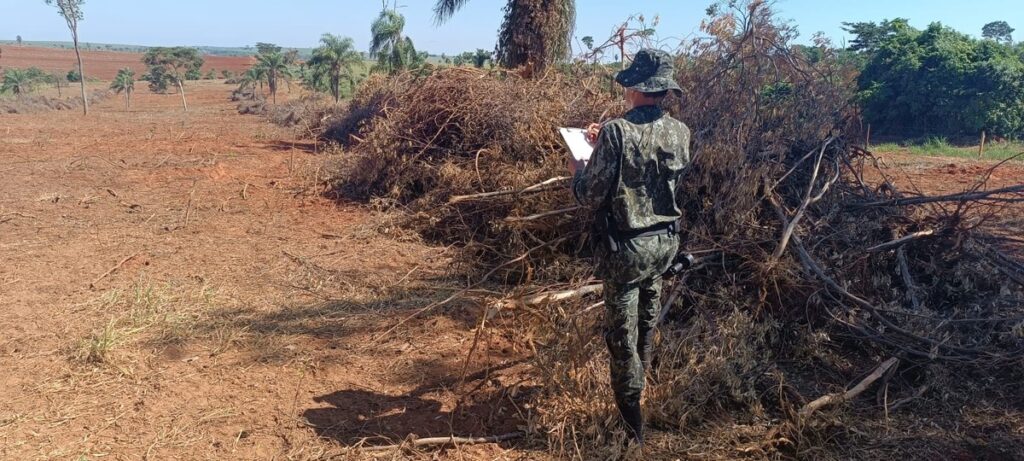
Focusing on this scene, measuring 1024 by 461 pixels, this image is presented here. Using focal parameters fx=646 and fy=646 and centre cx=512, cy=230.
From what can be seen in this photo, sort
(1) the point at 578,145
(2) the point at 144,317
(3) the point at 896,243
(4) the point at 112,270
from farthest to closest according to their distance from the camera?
(4) the point at 112,270 → (2) the point at 144,317 → (3) the point at 896,243 → (1) the point at 578,145

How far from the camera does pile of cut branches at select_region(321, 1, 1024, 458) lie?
11.1ft

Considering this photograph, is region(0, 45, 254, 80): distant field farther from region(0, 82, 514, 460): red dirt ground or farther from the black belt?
the black belt

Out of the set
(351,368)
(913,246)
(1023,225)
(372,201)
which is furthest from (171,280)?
(1023,225)

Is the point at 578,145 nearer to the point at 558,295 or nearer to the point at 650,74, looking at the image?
the point at 650,74

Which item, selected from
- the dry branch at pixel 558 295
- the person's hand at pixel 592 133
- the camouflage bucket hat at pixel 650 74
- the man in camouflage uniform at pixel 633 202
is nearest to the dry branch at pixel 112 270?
the dry branch at pixel 558 295

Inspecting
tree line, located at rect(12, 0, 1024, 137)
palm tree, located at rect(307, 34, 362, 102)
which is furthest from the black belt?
palm tree, located at rect(307, 34, 362, 102)

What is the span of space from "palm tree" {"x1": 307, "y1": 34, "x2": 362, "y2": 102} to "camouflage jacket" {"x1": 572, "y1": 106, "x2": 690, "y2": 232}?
875 inches

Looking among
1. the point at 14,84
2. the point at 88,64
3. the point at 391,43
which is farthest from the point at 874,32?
the point at 88,64

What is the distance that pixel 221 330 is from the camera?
4.41 m

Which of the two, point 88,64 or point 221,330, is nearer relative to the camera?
point 221,330

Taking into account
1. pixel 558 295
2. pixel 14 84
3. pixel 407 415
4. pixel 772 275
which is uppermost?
pixel 14 84

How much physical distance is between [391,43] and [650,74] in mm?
18594

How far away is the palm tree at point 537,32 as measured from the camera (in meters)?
10.7

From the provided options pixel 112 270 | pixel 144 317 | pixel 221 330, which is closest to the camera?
pixel 221 330
